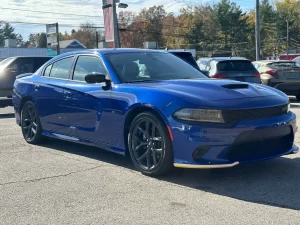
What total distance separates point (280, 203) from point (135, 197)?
1.37 m

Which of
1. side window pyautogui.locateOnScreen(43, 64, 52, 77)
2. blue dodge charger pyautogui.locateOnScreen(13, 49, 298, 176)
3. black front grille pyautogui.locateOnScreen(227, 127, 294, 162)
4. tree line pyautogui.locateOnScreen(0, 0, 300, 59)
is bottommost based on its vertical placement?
black front grille pyautogui.locateOnScreen(227, 127, 294, 162)

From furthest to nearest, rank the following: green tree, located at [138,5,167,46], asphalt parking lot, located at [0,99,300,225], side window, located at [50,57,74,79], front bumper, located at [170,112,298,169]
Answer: green tree, located at [138,5,167,46] < side window, located at [50,57,74,79] < front bumper, located at [170,112,298,169] < asphalt parking lot, located at [0,99,300,225]

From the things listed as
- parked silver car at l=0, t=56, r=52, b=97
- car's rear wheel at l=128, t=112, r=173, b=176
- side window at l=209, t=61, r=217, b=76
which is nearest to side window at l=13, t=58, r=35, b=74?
parked silver car at l=0, t=56, r=52, b=97

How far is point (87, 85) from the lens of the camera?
20.0 ft

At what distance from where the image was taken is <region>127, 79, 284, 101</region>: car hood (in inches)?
193

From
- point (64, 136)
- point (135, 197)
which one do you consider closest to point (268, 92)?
point (135, 197)

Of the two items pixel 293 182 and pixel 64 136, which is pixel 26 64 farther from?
pixel 293 182

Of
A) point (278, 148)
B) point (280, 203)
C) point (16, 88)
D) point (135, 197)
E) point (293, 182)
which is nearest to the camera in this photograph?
point (280, 203)

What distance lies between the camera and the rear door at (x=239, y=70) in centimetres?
1302

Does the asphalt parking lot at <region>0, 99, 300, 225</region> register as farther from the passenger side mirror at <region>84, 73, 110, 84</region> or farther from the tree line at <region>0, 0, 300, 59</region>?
the tree line at <region>0, 0, 300, 59</region>

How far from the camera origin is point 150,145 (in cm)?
514

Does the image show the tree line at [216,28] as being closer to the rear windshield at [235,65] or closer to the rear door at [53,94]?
the rear windshield at [235,65]

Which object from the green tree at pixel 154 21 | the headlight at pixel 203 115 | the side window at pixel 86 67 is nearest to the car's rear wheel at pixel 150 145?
the headlight at pixel 203 115

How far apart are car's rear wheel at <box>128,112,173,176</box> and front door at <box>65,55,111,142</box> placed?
1.87 ft
